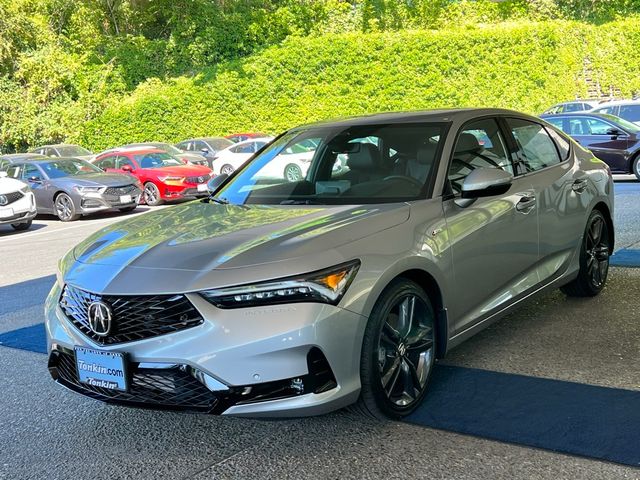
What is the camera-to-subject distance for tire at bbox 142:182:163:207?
17922 millimetres

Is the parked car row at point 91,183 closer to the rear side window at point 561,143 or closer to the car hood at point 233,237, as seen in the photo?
the rear side window at point 561,143

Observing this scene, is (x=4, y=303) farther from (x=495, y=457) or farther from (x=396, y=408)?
(x=495, y=457)

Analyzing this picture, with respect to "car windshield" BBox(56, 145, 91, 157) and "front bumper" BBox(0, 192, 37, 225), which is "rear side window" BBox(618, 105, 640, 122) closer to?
"front bumper" BBox(0, 192, 37, 225)

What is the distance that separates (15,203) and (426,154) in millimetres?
11832

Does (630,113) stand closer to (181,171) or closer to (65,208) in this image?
(181,171)

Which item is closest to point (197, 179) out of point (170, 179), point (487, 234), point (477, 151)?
point (170, 179)

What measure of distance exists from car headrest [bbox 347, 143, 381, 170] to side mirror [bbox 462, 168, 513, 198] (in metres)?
0.61

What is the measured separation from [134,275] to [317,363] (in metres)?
0.93

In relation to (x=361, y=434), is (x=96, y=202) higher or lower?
lower

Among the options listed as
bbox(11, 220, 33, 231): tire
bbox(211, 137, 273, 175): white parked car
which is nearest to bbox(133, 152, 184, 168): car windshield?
bbox(211, 137, 273, 175): white parked car

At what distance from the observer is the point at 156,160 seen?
1881cm

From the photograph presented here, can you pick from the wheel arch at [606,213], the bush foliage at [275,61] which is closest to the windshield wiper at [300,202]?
the wheel arch at [606,213]

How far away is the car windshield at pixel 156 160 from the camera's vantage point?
60.9 ft

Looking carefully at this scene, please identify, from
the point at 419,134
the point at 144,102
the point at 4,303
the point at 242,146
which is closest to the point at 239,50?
the point at 144,102
